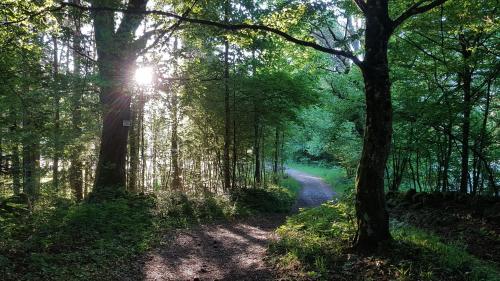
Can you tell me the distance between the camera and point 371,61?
528 cm

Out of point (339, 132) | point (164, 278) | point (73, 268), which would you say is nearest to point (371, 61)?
point (164, 278)

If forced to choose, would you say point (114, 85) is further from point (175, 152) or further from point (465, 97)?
point (465, 97)

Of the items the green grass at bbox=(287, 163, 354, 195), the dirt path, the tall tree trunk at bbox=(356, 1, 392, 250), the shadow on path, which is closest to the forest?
the tall tree trunk at bbox=(356, 1, 392, 250)

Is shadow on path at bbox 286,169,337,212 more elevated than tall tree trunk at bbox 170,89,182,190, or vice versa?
tall tree trunk at bbox 170,89,182,190

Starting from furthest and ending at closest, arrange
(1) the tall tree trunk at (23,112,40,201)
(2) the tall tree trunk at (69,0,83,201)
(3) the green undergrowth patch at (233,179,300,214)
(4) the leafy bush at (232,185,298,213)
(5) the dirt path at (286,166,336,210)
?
(5) the dirt path at (286,166,336,210) < (4) the leafy bush at (232,185,298,213) < (3) the green undergrowth patch at (233,179,300,214) < (2) the tall tree trunk at (69,0,83,201) < (1) the tall tree trunk at (23,112,40,201)

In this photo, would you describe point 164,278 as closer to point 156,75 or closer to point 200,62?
point 156,75

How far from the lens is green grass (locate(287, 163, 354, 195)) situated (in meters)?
24.4

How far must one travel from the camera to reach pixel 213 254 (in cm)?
735

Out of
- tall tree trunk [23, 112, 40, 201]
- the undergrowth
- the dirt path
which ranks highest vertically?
tall tree trunk [23, 112, 40, 201]

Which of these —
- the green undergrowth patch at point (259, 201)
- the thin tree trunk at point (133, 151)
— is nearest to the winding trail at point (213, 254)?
the green undergrowth patch at point (259, 201)

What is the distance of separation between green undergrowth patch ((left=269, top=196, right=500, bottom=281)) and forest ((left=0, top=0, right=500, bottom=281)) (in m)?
0.03

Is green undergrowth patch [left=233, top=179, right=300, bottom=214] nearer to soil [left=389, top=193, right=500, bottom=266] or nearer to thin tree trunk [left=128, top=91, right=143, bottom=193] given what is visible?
thin tree trunk [left=128, top=91, right=143, bottom=193]

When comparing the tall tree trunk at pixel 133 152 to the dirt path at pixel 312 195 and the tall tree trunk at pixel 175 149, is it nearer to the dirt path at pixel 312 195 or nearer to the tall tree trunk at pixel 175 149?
the tall tree trunk at pixel 175 149

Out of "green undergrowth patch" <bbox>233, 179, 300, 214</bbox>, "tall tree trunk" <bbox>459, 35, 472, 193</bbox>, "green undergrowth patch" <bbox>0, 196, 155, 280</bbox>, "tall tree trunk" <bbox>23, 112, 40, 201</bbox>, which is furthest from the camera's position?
"green undergrowth patch" <bbox>233, 179, 300, 214</bbox>
